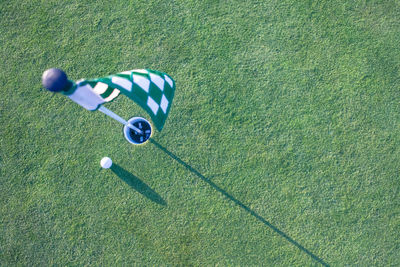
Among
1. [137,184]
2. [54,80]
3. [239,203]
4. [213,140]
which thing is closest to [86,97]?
[54,80]

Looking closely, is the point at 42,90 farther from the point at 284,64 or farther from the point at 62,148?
the point at 284,64

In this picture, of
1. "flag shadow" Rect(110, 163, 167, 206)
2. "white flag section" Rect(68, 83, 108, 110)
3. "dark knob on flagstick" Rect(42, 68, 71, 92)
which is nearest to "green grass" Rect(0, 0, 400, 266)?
"flag shadow" Rect(110, 163, 167, 206)

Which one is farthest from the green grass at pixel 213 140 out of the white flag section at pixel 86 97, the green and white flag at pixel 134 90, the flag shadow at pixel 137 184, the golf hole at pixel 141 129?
the white flag section at pixel 86 97

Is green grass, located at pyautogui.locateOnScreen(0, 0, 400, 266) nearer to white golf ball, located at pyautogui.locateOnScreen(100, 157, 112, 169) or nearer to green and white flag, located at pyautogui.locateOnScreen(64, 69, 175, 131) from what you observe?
white golf ball, located at pyautogui.locateOnScreen(100, 157, 112, 169)

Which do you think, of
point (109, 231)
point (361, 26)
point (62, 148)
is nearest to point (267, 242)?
point (109, 231)

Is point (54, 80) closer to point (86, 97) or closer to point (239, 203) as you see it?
point (86, 97)

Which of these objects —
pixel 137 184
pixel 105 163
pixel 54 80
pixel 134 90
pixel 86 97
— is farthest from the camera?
pixel 137 184
